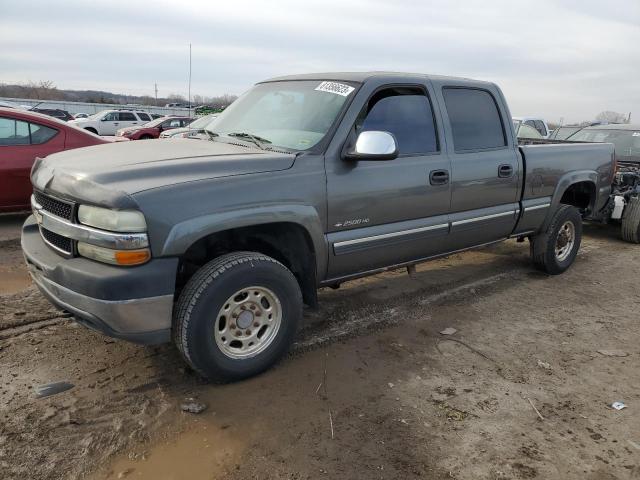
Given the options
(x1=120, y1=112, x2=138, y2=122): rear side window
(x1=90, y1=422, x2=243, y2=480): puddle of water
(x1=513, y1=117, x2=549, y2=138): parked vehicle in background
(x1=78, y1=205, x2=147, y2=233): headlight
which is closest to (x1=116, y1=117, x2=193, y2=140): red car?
(x1=120, y1=112, x2=138, y2=122): rear side window

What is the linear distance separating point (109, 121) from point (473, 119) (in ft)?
84.7

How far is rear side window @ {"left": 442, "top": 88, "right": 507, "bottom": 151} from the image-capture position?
4.32 metres

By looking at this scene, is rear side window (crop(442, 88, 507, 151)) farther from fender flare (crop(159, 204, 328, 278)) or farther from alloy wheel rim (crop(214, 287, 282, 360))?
alloy wheel rim (crop(214, 287, 282, 360))

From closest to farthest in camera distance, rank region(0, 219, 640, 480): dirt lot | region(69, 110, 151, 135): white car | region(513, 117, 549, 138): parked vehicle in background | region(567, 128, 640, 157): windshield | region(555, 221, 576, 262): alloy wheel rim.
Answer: region(0, 219, 640, 480): dirt lot < region(555, 221, 576, 262): alloy wheel rim < region(567, 128, 640, 157): windshield < region(513, 117, 549, 138): parked vehicle in background < region(69, 110, 151, 135): white car

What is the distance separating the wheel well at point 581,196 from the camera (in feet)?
19.3

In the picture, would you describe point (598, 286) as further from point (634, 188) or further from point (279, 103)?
point (279, 103)

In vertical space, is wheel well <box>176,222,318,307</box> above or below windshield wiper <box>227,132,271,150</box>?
below

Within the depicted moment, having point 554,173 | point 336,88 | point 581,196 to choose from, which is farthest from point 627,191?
point 336,88

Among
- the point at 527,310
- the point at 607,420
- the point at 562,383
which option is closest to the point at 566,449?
the point at 607,420

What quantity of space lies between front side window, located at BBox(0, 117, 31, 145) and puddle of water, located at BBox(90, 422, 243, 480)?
5526 mm

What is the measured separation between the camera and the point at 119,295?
265 centimetres

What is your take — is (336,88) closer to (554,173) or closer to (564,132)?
(554,173)

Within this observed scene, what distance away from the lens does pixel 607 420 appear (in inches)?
120

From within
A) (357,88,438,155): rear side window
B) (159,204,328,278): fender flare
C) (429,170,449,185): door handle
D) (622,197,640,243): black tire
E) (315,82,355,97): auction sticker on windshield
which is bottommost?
(622,197,640,243): black tire
